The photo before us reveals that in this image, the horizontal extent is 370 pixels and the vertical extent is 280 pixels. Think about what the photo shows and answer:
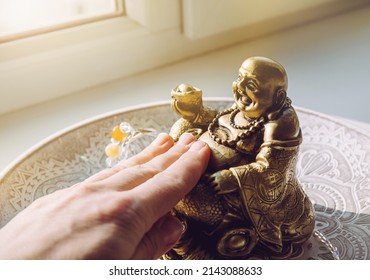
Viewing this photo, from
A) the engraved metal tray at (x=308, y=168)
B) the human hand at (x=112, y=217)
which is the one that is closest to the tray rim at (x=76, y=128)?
the engraved metal tray at (x=308, y=168)

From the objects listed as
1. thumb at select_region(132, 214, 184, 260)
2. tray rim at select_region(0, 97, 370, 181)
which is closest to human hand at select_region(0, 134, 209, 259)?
thumb at select_region(132, 214, 184, 260)

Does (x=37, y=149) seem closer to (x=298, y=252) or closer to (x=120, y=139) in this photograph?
(x=120, y=139)

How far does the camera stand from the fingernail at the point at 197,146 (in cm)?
69

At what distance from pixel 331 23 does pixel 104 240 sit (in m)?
1.11

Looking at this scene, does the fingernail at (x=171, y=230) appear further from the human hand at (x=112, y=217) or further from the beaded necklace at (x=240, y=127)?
the beaded necklace at (x=240, y=127)

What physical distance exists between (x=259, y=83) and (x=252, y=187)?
0.42 feet

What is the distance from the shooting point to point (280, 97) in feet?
2.21

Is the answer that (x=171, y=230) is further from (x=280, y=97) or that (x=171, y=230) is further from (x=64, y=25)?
(x=64, y=25)

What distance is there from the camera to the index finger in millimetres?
579

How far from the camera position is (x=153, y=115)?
1015mm

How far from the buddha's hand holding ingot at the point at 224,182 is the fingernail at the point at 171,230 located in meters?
0.06

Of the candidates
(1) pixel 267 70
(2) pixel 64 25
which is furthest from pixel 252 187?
(2) pixel 64 25

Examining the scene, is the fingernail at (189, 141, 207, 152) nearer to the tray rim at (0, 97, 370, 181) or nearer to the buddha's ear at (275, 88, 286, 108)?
the buddha's ear at (275, 88, 286, 108)
